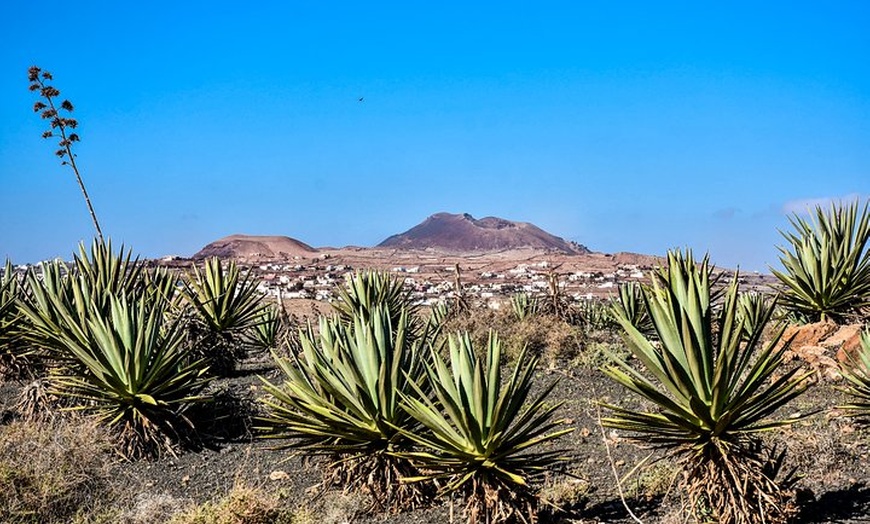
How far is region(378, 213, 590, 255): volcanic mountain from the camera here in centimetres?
6644

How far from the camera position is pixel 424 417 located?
4.85 metres

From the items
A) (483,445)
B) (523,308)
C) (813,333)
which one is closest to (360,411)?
(483,445)

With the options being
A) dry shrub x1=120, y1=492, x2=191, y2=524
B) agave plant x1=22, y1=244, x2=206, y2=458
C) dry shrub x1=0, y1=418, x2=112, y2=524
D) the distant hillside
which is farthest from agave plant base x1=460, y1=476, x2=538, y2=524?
the distant hillside

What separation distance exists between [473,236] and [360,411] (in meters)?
64.2

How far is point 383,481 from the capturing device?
566 centimetres

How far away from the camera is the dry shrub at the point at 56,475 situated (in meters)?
6.31

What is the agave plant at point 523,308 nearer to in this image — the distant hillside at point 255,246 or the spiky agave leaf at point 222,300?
the spiky agave leaf at point 222,300

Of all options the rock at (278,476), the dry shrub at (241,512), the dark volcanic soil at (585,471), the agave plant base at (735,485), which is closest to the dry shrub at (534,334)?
the dark volcanic soil at (585,471)

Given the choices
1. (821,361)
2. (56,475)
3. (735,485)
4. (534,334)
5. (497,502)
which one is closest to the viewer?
(735,485)

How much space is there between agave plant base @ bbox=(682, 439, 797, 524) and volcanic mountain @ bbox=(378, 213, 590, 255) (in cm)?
5869

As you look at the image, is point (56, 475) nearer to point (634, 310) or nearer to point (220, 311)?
point (220, 311)

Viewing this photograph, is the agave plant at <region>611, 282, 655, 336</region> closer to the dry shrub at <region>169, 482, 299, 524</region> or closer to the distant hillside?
the dry shrub at <region>169, 482, 299, 524</region>

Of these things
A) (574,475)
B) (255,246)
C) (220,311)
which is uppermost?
(255,246)

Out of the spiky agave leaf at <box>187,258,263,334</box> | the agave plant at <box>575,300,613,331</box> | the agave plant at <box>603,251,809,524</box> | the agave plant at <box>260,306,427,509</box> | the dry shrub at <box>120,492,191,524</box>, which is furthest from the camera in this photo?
the agave plant at <box>575,300,613,331</box>
